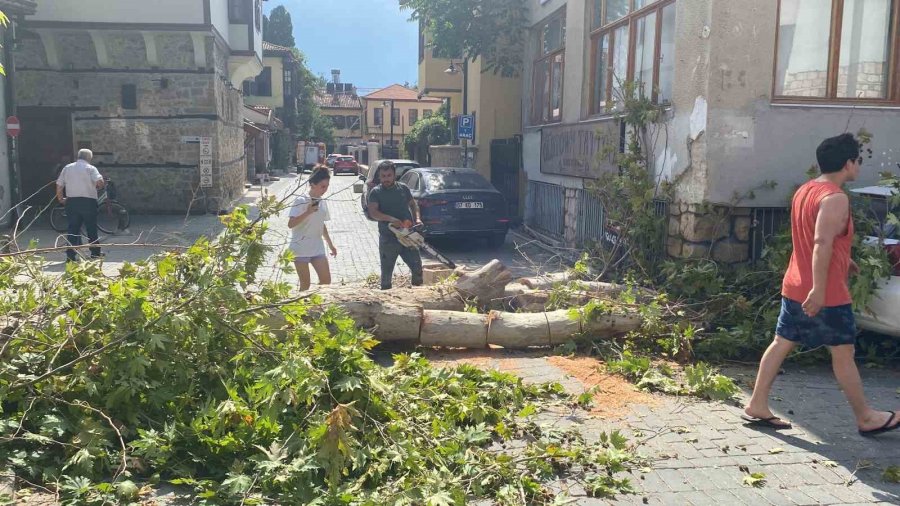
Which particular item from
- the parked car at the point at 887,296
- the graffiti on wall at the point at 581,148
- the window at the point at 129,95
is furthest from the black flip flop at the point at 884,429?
the window at the point at 129,95

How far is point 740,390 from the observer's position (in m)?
5.95

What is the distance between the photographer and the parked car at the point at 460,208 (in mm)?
14047

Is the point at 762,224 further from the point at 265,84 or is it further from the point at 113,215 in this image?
the point at 265,84

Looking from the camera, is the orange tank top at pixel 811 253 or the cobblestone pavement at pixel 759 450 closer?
the cobblestone pavement at pixel 759 450

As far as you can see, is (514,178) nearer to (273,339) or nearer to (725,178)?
(725,178)

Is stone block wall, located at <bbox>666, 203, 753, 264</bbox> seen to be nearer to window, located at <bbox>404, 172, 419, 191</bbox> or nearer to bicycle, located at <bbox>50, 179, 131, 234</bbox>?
window, located at <bbox>404, 172, 419, 191</bbox>

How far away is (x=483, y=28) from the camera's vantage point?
17.3 meters

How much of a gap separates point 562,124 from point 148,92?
11.5 m

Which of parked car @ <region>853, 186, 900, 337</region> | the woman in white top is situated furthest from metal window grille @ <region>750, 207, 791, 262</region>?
the woman in white top

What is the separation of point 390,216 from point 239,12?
1710cm

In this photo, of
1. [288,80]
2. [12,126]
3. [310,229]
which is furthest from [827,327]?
[288,80]

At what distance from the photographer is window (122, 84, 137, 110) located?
785 inches

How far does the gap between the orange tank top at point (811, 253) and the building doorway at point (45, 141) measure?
18724mm

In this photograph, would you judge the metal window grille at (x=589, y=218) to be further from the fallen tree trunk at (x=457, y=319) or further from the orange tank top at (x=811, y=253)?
the orange tank top at (x=811, y=253)
